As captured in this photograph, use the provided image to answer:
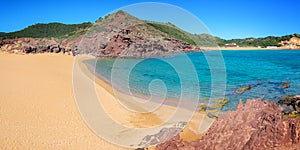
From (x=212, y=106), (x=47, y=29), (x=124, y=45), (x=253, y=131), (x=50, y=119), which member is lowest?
(x=212, y=106)

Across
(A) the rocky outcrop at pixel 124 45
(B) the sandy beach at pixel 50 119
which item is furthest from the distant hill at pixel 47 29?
(B) the sandy beach at pixel 50 119

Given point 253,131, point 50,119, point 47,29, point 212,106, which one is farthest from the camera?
point 47,29

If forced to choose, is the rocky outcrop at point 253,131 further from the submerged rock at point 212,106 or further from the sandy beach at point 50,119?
the submerged rock at point 212,106

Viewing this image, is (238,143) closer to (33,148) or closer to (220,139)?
(220,139)

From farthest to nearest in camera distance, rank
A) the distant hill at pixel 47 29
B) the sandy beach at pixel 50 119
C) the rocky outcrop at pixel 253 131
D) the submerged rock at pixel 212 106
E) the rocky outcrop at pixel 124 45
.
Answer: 1. the distant hill at pixel 47 29
2. the rocky outcrop at pixel 124 45
3. the submerged rock at pixel 212 106
4. the sandy beach at pixel 50 119
5. the rocky outcrop at pixel 253 131

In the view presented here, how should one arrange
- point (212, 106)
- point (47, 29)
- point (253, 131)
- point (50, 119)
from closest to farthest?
point (253, 131)
point (50, 119)
point (212, 106)
point (47, 29)

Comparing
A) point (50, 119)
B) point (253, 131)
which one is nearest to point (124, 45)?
point (50, 119)

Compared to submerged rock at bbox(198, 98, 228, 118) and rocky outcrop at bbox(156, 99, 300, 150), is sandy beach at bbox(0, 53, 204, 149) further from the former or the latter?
rocky outcrop at bbox(156, 99, 300, 150)

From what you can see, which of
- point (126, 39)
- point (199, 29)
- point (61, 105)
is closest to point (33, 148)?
point (61, 105)

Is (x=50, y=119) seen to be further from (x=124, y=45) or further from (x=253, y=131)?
(x=124, y=45)
